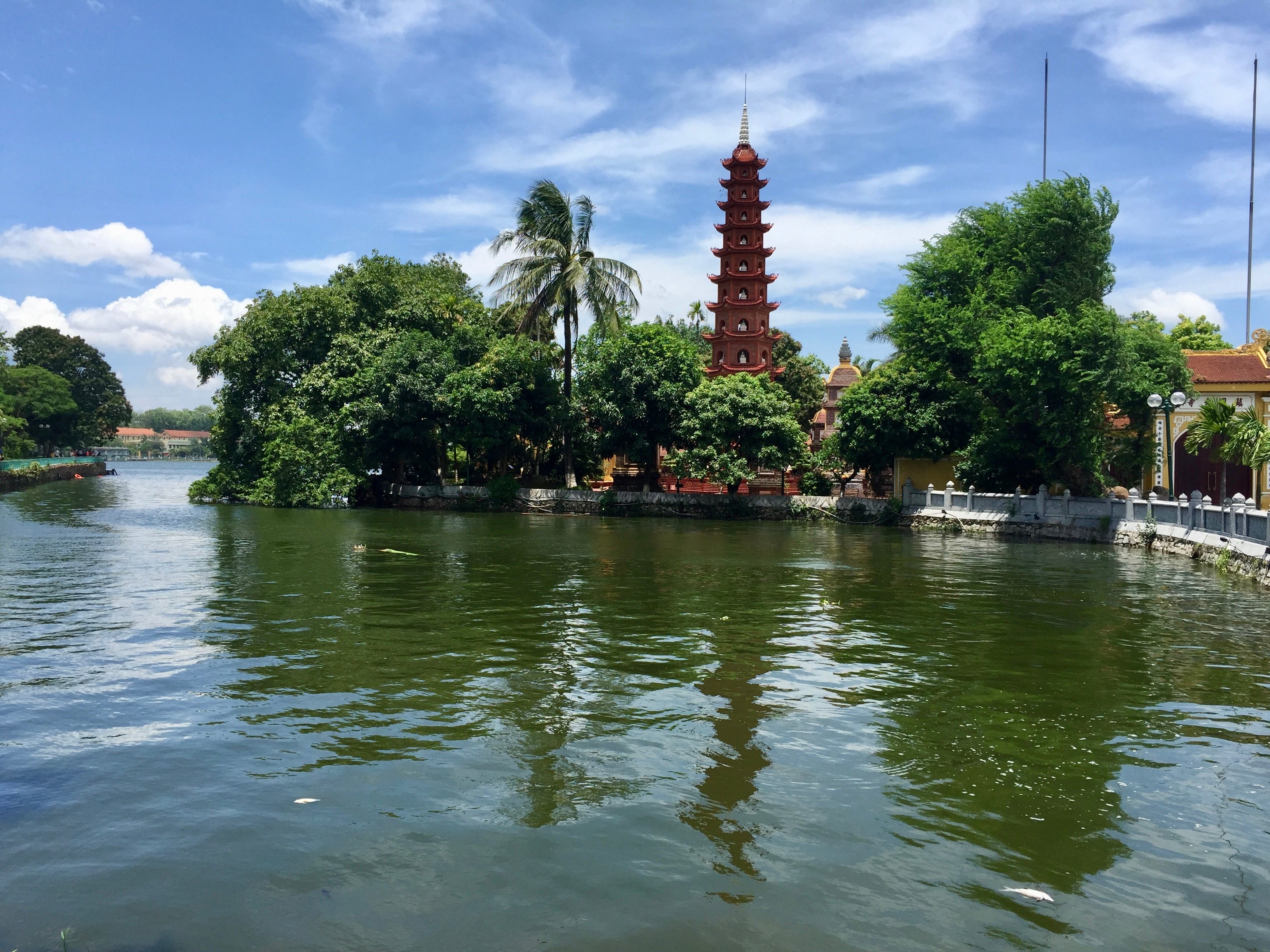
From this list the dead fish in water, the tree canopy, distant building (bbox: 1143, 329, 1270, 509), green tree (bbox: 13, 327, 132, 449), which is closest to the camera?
the dead fish in water

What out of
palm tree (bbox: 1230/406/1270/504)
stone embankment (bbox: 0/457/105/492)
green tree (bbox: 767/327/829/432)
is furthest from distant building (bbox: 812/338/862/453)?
stone embankment (bbox: 0/457/105/492)

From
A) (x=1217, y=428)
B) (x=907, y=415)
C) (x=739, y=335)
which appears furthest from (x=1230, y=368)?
(x=739, y=335)

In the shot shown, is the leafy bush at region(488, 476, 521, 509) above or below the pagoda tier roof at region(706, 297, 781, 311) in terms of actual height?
below

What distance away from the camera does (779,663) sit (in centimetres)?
1129

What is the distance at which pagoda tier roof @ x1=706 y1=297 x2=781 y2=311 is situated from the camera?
5059cm

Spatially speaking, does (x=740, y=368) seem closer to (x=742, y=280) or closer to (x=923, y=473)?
(x=742, y=280)

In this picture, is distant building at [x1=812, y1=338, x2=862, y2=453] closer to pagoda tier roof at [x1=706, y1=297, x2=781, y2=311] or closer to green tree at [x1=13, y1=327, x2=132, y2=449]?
pagoda tier roof at [x1=706, y1=297, x2=781, y2=311]

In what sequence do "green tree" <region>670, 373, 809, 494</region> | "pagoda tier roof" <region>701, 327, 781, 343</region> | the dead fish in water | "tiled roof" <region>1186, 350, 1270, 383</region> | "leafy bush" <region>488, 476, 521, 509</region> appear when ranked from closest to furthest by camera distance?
the dead fish in water → "tiled roof" <region>1186, 350, 1270, 383</region> → "green tree" <region>670, 373, 809, 494</region> → "leafy bush" <region>488, 476, 521, 509</region> → "pagoda tier roof" <region>701, 327, 781, 343</region>

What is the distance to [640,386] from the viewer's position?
41.5 metres

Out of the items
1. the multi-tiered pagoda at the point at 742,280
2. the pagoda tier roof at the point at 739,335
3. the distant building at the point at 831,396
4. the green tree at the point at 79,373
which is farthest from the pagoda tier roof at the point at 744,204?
the green tree at the point at 79,373

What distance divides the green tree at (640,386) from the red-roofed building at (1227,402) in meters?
19.0

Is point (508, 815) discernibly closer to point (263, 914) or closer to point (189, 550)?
point (263, 914)

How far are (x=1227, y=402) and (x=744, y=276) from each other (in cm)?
2461

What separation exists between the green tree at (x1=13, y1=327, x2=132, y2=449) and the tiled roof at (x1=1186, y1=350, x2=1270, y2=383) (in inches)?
3426
